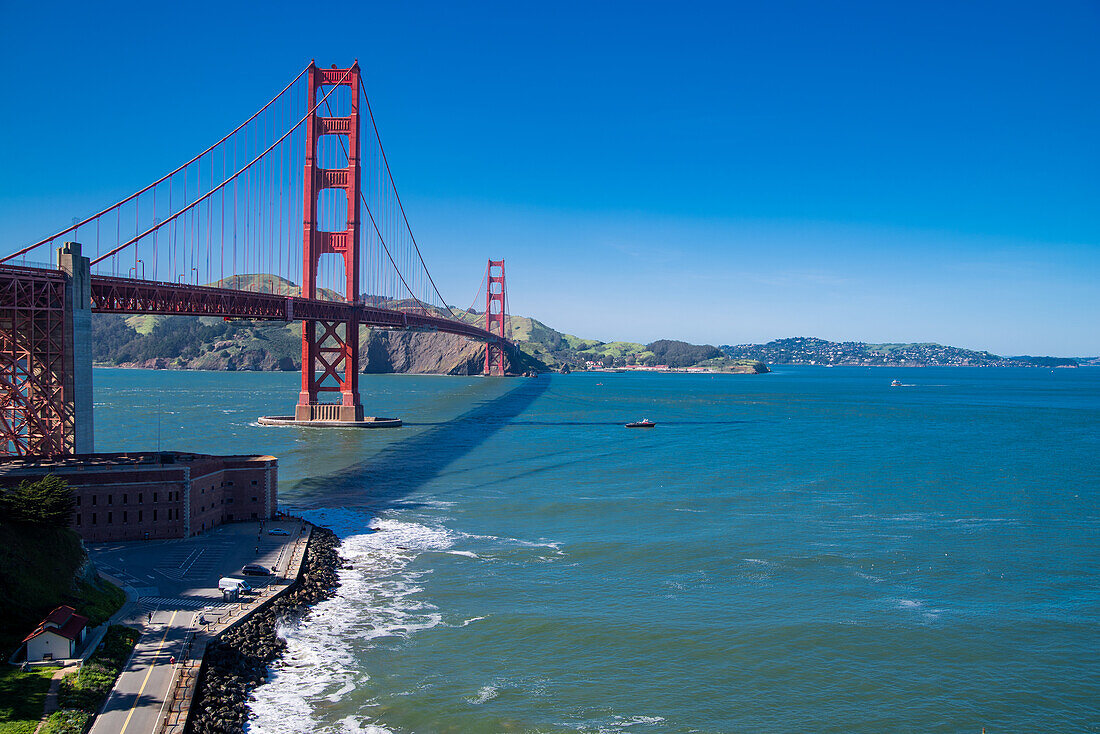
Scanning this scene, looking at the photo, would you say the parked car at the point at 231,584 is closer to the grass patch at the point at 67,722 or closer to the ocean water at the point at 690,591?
the ocean water at the point at 690,591

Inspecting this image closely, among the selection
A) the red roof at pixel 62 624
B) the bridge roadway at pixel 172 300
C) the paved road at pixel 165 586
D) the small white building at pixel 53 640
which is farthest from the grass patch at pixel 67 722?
the bridge roadway at pixel 172 300

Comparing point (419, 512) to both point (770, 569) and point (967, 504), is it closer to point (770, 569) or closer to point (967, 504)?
point (770, 569)

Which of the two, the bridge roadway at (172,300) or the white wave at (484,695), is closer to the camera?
the white wave at (484,695)

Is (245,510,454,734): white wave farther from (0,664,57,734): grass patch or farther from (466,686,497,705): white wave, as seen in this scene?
(0,664,57,734): grass patch

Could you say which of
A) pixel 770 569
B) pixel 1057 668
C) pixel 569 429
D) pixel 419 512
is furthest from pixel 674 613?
pixel 569 429

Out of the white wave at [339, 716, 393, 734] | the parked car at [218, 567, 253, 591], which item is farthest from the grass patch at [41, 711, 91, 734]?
the parked car at [218, 567, 253, 591]

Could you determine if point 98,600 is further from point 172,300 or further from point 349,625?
point 172,300

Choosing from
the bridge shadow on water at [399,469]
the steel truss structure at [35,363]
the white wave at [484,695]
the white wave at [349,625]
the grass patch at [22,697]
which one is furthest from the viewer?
the bridge shadow on water at [399,469]
